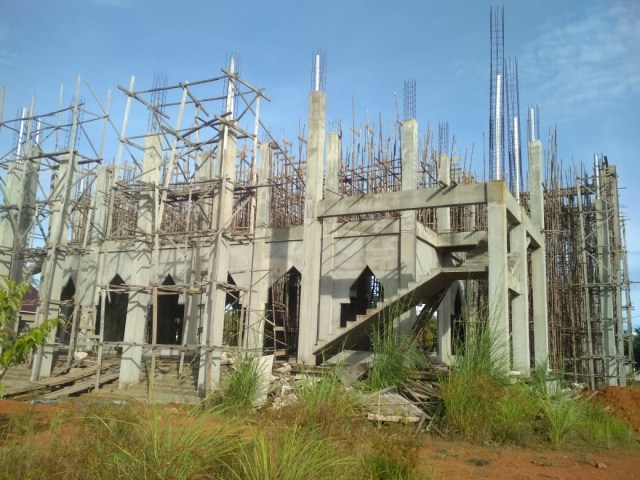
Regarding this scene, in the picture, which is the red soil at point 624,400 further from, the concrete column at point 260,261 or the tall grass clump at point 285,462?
the tall grass clump at point 285,462

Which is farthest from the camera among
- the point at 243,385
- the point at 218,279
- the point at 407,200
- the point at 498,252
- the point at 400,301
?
the point at 218,279

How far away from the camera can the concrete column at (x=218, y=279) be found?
637 inches

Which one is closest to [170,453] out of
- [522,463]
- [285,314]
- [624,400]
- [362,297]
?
[522,463]

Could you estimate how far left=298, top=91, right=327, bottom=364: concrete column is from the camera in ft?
55.6

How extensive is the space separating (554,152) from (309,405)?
20170 millimetres

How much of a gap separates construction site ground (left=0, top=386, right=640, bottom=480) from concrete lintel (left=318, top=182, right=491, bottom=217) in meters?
6.80

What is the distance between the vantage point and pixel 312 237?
17469mm

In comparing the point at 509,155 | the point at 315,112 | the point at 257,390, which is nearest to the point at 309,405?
the point at 257,390

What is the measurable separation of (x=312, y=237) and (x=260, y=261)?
4.30 metres

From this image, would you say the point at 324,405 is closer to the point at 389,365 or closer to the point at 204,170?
the point at 389,365

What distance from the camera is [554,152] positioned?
25094mm

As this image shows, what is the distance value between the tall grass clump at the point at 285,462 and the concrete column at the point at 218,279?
Answer: 410 inches

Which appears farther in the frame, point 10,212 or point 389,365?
point 10,212

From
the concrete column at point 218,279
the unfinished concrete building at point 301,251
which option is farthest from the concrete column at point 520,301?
the concrete column at point 218,279
